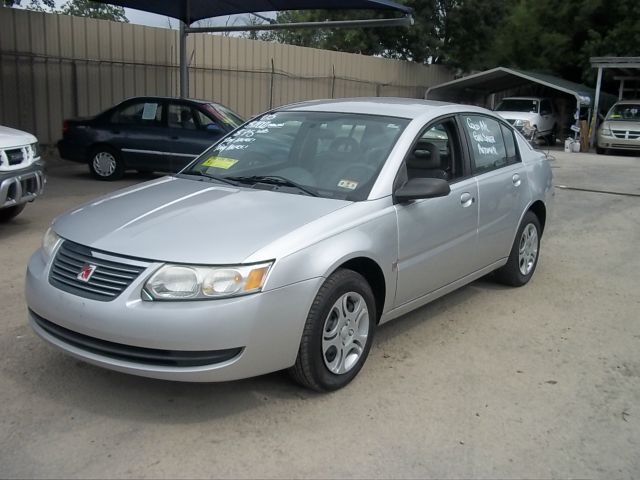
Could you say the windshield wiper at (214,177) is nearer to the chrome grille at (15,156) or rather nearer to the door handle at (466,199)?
Answer: the door handle at (466,199)

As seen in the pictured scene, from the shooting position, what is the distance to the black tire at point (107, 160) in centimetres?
1128

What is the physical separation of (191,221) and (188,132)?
7.81 meters

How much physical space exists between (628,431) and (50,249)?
10.8 ft

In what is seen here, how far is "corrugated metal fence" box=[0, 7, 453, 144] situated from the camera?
13.0m

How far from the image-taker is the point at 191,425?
3.37 m

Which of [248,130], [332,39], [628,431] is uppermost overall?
[332,39]

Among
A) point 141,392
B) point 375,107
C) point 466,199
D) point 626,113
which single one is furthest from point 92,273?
point 626,113

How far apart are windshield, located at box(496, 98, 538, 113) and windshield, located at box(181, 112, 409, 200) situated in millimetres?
19845

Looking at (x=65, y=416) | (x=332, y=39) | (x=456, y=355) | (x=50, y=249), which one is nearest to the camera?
(x=65, y=416)

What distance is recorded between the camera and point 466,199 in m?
4.77

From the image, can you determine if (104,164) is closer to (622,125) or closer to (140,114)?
(140,114)

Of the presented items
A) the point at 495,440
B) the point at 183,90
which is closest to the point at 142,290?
the point at 495,440

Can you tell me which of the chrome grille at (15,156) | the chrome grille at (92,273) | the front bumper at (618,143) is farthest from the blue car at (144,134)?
the front bumper at (618,143)

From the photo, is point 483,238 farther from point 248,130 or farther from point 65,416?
point 65,416
